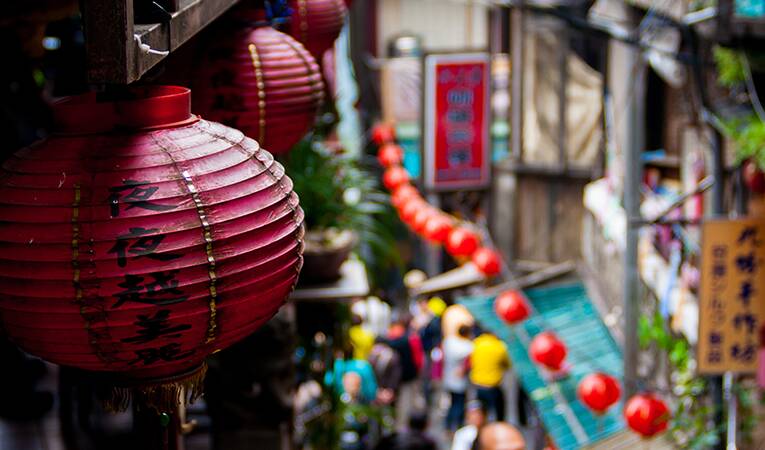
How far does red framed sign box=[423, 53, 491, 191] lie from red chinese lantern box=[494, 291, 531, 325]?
6.12 m

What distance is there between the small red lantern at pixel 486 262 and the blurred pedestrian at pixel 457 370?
126cm

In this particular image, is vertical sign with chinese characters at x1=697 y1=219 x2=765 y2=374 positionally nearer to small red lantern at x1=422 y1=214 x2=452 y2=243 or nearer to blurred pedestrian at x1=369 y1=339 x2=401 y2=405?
blurred pedestrian at x1=369 y1=339 x2=401 y2=405

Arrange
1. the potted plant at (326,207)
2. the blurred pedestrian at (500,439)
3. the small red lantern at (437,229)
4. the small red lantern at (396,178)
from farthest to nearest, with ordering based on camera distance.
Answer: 1. the small red lantern at (396,178)
2. the small red lantern at (437,229)
3. the potted plant at (326,207)
4. the blurred pedestrian at (500,439)

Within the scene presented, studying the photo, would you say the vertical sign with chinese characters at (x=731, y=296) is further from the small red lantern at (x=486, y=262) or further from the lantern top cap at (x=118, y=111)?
the lantern top cap at (x=118, y=111)

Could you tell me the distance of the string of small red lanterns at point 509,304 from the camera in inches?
386

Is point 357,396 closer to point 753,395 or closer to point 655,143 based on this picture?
point 753,395

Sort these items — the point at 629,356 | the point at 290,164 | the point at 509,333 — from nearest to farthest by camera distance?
the point at 290,164 < the point at 629,356 < the point at 509,333

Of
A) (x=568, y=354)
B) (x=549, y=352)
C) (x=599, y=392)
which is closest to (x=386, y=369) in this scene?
(x=568, y=354)

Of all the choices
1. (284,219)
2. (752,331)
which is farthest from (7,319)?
(752,331)

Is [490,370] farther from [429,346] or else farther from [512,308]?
[429,346]

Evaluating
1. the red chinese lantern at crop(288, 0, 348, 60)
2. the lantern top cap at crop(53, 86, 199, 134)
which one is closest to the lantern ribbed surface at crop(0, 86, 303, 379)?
the lantern top cap at crop(53, 86, 199, 134)

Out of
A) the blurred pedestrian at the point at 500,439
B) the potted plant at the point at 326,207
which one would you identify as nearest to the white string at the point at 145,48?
the potted plant at the point at 326,207

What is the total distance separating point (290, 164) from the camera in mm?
8430

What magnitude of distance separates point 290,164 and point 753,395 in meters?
4.98
